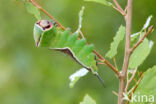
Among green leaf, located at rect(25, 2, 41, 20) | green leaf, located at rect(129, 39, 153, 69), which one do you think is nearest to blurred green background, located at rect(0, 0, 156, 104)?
green leaf, located at rect(129, 39, 153, 69)

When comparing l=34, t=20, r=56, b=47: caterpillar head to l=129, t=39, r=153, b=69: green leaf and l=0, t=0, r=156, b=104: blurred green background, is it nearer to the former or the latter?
l=129, t=39, r=153, b=69: green leaf

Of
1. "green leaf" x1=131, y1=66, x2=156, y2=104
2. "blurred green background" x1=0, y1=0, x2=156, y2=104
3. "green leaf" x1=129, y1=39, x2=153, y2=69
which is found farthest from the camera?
"blurred green background" x1=0, y1=0, x2=156, y2=104

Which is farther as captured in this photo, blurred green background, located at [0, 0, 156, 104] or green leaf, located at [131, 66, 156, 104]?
blurred green background, located at [0, 0, 156, 104]

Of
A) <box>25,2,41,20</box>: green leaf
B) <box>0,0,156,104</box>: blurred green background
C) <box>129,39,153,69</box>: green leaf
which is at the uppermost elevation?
<box>25,2,41,20</box>: green leaf

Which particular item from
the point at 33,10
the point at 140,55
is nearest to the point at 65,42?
the point at 33,10

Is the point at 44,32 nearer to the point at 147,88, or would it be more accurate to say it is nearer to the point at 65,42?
the point at 65,42

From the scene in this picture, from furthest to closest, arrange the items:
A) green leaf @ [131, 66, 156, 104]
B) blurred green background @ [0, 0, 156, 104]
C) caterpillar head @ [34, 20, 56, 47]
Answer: blurred green background @ [0, 0, 156, 104] < caterpillar head @ [34, 20, 56, 47] < green leaf @ [131, 66, 156, 104]

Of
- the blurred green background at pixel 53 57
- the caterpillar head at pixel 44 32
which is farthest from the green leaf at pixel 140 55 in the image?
the blurred green background at pixel 53 57
